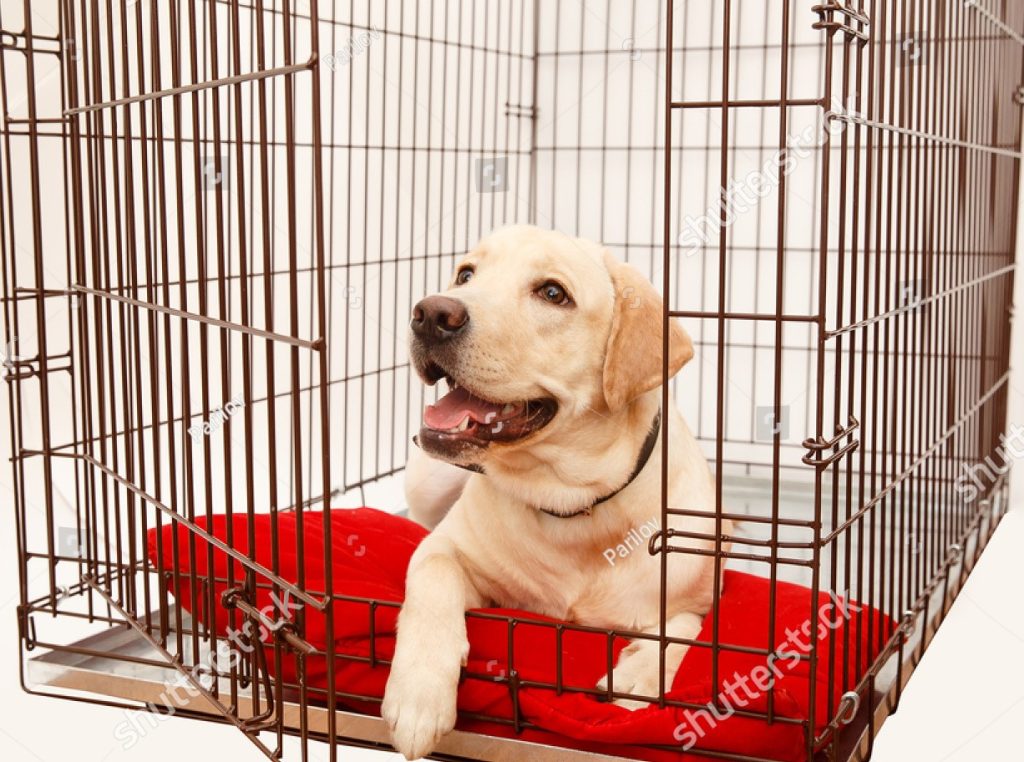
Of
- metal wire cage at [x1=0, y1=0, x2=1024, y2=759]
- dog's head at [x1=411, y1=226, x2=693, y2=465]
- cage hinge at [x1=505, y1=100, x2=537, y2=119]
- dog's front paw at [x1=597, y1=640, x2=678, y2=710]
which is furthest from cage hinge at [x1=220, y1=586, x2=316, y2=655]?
cage hinge at [x1=505, y1=100, x2=537, y2=119]

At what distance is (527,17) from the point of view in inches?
182

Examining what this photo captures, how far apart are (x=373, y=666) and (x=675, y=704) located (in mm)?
572

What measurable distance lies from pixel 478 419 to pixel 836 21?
0.94m

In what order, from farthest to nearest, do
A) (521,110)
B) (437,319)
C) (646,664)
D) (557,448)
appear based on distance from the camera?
1. (521,110)
2. (557,448)
3. (646,664)
4. (437,319)

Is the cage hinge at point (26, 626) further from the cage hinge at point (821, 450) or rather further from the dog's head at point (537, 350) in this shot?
the cage hinge at point (821, 450)

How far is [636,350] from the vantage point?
219 centimetres

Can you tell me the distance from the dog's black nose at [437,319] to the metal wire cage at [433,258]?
0.28 metres

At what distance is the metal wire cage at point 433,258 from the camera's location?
182 cm

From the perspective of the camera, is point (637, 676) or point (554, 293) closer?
point (637, 676)

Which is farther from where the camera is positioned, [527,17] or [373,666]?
[527,17]

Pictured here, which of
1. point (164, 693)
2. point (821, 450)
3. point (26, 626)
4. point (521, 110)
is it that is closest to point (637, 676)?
point (821, 450)

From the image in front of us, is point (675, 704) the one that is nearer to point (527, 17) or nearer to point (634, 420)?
point (634, 420)

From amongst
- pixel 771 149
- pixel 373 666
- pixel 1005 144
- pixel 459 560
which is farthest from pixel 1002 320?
pixel 373 666

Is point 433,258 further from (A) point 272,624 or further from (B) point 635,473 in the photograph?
(A) point 272,624
